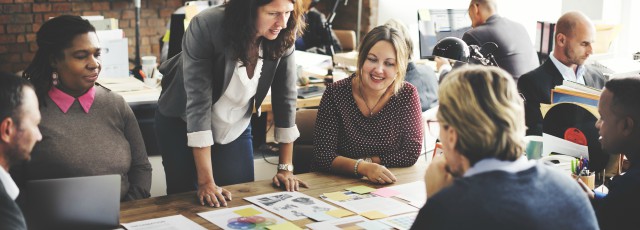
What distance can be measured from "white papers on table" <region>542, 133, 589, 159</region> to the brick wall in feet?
16.5

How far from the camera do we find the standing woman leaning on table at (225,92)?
87.7 inches

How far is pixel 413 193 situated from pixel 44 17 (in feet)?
17.0

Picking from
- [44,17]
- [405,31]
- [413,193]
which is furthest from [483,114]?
[44,17]

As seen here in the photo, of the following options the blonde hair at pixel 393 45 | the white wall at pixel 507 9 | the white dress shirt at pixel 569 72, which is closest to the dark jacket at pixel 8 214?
the blonde hair at pixel 393 45

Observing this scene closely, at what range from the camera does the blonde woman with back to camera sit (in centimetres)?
133

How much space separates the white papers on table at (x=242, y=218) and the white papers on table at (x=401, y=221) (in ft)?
0.95

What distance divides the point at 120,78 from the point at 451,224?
3.30 m

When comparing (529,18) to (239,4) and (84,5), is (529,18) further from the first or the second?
(239,4)

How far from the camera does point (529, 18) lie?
634 centimetres

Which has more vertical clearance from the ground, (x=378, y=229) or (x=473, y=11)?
(x=473, y=11)

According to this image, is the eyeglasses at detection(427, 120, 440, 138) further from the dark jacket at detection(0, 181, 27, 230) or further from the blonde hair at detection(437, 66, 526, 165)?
the dark jacket at detection(0, 181, 27, 230)

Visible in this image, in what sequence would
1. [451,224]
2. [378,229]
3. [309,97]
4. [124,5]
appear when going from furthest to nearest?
[124,5], [309,97], [378,229], [451,224]

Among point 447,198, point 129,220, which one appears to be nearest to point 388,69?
point 129,220

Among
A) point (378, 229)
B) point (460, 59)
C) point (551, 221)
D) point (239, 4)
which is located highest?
point (239, 4)
